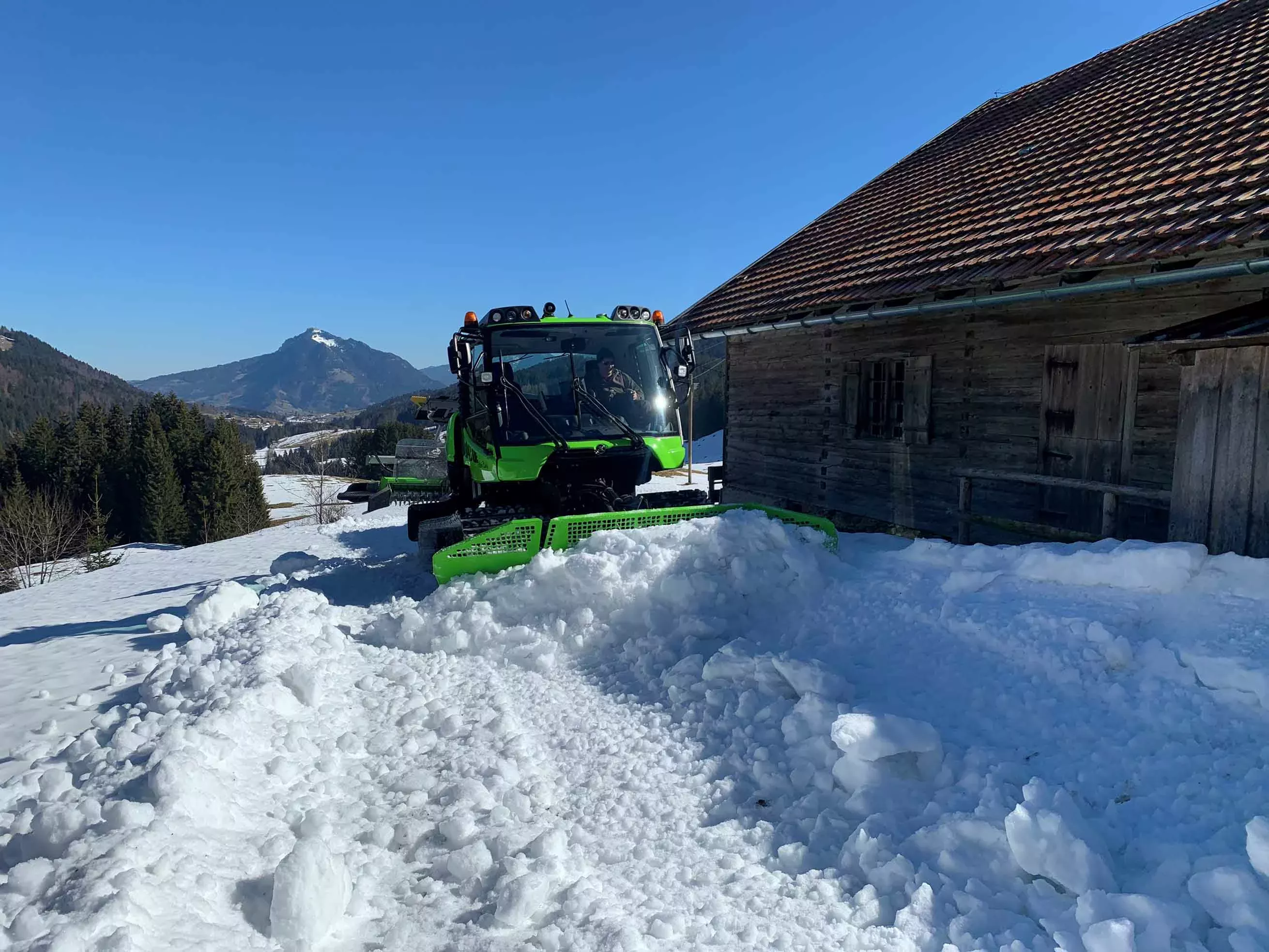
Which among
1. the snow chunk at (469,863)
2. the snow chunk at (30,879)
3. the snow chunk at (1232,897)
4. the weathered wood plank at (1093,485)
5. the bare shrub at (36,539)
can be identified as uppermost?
the weathered wood plank at (1093,485)

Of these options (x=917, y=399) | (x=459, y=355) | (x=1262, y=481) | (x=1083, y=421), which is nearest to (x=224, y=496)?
(x=459, y=355)

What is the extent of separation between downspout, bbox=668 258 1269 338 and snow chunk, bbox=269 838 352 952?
Result: 687 centimetres

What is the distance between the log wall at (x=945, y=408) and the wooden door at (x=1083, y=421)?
9cm

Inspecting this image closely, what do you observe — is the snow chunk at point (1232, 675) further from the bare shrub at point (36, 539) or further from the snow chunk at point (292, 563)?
the bare shrub at point (36, 539)

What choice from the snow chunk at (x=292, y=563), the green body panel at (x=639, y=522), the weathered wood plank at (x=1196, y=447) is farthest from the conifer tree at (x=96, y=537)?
the weathered wood plank at (x=1196, y=447)

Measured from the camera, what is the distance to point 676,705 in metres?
4.17

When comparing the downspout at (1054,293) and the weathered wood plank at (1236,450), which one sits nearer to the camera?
the weathered wood plank at (1236,450)

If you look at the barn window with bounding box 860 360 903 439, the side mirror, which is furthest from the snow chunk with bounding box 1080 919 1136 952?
the barn window with bounding box 860 360 903 439

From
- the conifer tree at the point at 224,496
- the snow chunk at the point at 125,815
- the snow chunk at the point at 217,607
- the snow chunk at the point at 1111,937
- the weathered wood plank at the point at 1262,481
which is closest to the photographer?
the snow chunk at the point at 1111,937

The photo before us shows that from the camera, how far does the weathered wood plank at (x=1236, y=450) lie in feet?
15.5

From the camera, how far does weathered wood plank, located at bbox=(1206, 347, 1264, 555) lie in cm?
471

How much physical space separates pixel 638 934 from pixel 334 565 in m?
7.87

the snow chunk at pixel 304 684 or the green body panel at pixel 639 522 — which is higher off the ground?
the green body panel at pixel 639 522

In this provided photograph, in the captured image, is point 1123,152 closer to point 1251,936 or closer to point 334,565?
point 1251,936
